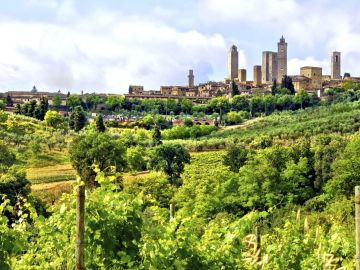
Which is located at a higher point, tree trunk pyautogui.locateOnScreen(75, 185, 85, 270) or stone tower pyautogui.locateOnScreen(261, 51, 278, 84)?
stone tower pyautogui.locateOnScreen(261, 51, 278, 84)

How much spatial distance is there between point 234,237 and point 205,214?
18.7 m

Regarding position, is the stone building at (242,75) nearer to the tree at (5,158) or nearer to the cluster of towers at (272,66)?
the cluster of towers at (272,66)

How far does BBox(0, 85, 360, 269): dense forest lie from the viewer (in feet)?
19.6

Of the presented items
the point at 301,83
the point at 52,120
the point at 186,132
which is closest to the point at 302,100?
the point at 301,83

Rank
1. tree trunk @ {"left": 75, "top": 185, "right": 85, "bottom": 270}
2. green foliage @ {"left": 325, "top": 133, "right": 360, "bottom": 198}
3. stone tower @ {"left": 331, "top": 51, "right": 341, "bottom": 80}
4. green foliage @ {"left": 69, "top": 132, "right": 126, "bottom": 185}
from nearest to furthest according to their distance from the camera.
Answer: tree trunk @ {"left": 75, "top": 185, "right": 85, "bottom": 270}
green foliage @ {"left": 325, "top": 133, "right": 360, "bottom": 198}
green foliage @ {"left": 69, "top": 132, "right": 126, "bottom": 185}
stone tower @ {"left": 331, "top": 51, "right": 341, "bottom": 80}

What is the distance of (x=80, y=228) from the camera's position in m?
5.37

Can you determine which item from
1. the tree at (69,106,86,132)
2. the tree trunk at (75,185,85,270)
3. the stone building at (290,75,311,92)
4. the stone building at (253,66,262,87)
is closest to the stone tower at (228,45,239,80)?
the stone building at (253,66,262,87)

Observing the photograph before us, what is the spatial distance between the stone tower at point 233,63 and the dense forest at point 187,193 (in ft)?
181

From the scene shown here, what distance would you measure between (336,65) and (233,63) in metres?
24.9

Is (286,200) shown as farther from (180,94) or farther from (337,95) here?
(180,94)

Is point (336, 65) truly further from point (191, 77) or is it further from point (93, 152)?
point (93, 152)

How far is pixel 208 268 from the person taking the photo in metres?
6.33

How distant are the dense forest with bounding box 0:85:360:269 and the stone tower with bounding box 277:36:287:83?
169ft

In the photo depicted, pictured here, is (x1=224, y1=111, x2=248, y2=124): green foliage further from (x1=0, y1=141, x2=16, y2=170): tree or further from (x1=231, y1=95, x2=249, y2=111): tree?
(x1=0, y1=141, x2=16, y2=170): tree
